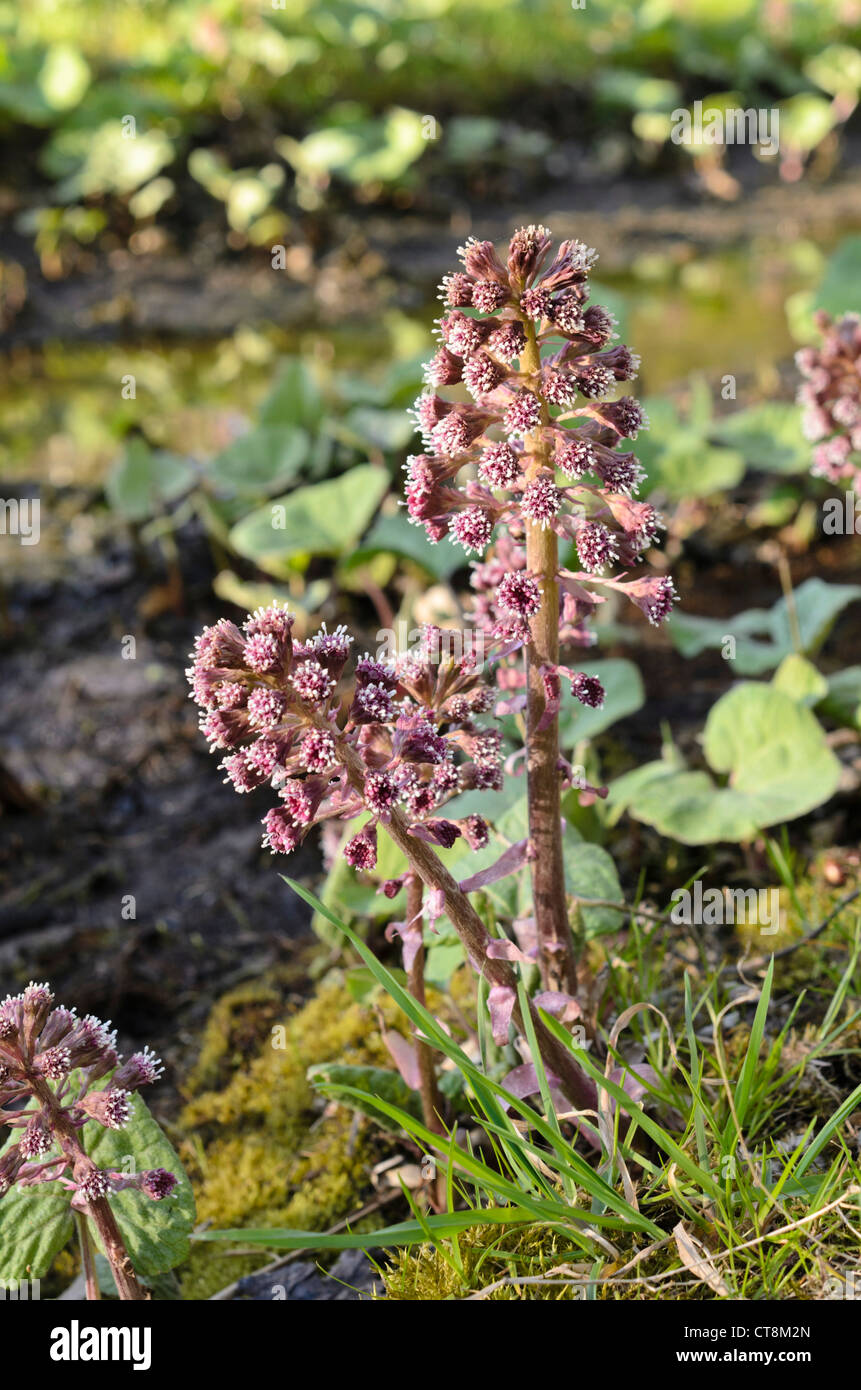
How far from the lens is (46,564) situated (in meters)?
5.30

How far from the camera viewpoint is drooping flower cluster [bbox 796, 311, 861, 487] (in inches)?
124

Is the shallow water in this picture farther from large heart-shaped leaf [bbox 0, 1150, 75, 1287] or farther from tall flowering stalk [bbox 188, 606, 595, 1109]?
large heart-shaped leaf [bbox 0, 1150, 75, 1287]

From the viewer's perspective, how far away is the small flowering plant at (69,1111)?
71.2 inches

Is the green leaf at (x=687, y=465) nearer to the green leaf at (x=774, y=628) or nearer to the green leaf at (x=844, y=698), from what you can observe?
the green leaf at (x=774, y=628)

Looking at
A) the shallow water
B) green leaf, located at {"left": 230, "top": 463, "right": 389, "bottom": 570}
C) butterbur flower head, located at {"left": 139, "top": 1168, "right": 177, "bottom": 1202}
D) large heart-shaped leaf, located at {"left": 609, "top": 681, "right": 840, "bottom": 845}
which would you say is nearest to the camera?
butterbur flower head, located at {"left": 139, "top": 1168, "right": 177, "bottom": 1202}

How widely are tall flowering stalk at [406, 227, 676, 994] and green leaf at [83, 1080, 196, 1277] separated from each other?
0.84m

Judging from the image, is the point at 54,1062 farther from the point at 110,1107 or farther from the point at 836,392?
the point at 836,392

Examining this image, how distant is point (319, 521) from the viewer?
4039mm

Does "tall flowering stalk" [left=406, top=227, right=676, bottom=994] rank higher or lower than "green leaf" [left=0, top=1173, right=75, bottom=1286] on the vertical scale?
higher

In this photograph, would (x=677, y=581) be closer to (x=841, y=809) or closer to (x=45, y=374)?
(x=841, y=809)

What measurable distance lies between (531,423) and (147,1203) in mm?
1290

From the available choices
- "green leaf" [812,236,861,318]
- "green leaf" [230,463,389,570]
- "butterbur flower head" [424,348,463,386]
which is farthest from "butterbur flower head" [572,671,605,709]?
"green leaf" [812,236,861,318]

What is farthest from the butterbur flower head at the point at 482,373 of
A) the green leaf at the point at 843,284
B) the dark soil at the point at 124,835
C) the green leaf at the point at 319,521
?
the green leaf at the point at 843,284
